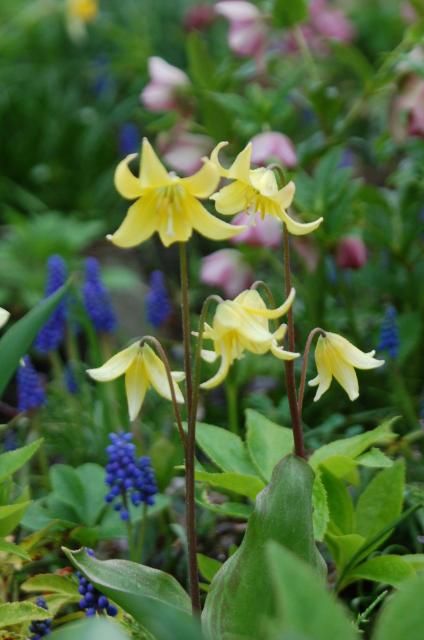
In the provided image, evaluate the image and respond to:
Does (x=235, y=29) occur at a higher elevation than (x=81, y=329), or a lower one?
higher

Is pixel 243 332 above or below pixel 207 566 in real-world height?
above

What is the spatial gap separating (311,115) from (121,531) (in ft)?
8.09

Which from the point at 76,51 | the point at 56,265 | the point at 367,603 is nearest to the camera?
the point at 367,603

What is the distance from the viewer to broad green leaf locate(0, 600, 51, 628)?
124 centimetres

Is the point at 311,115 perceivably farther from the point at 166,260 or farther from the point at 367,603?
the point at 367,603

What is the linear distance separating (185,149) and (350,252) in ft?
1.52

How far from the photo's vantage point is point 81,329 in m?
2.57

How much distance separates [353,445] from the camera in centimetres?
139

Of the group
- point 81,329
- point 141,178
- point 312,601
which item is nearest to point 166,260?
point 81,329

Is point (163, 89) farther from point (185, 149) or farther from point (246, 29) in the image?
point (246, 29)

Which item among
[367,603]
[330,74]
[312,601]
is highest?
[330,74]

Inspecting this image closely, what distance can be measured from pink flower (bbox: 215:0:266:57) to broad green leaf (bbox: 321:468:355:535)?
1.36m

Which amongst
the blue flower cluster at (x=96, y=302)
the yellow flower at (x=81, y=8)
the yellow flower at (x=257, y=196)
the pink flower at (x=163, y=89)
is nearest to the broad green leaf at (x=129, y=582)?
the yellow flower at (x=257, y=196)

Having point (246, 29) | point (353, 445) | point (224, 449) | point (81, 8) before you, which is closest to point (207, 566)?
point (224, 449)
